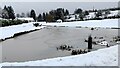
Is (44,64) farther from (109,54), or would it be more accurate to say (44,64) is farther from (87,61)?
(109,54)

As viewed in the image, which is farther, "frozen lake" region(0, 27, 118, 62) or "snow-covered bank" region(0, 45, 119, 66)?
"frozen lake" region(0, 27, 118, 62)

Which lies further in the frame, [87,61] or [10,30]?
[10,30]

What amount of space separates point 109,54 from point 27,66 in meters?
4.25

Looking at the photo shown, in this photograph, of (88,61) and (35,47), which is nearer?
(88,61)

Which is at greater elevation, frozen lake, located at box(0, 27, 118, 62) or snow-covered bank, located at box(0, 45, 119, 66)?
snow-covered bank, located at box(0, 45, 119, 66)

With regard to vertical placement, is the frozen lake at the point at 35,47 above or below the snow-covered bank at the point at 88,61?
below

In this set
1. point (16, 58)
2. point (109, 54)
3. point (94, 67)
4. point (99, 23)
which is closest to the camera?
point (94, 67)

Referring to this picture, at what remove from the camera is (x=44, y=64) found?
1052 cm

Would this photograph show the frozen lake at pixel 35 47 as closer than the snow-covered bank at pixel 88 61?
No

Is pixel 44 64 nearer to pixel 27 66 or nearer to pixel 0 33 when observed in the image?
pixel 27 66

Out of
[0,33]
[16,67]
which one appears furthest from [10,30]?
[16,67]

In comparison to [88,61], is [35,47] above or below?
below

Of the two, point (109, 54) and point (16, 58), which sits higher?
point (109, 54)

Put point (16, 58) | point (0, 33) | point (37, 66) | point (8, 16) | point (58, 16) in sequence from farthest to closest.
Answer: point (58, 16) → point (8, 16) → point (0, 33) → point (16, 58) → point (37, 66)
